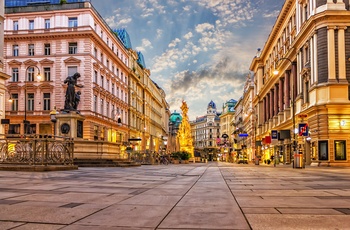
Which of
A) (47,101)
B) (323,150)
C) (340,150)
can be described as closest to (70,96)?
(323,150)

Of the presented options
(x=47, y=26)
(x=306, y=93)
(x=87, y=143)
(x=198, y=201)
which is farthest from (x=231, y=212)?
(x=47, y=26)

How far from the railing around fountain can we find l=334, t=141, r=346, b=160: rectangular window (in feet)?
91.1

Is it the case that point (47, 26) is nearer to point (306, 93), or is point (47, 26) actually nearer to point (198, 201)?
point (306, 93)

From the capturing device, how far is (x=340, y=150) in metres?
39.2

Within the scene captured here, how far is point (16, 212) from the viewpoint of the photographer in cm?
613

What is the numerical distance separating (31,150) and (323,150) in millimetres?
29390

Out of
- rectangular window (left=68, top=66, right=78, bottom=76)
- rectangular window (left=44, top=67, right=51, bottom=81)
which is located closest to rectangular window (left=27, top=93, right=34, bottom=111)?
rectangular window (left=44, top=67, right=51, bottom=81)

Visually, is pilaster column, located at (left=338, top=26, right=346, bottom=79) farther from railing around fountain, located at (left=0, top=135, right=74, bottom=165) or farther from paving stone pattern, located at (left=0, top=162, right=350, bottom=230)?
paving stone pattern, located at (left=0, top=162, right=350, bottom=230)

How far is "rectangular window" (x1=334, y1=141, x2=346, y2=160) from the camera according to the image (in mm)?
39188

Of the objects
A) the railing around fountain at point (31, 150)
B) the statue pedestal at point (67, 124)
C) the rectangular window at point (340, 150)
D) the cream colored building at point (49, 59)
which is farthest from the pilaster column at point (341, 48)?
the railing around fountain at point (31, 150)

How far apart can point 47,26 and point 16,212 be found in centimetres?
5494

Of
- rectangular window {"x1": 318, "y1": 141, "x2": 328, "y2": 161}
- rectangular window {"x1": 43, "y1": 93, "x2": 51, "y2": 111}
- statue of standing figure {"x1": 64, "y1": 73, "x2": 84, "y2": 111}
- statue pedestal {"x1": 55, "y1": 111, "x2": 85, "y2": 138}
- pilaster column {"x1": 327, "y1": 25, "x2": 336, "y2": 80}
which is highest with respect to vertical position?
pilaster column {"x1": 327, "y1": 25, "x2": 336, "y2": 80}

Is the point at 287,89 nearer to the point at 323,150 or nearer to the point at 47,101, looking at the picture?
the point at 323,150

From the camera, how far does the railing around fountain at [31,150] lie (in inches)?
757
